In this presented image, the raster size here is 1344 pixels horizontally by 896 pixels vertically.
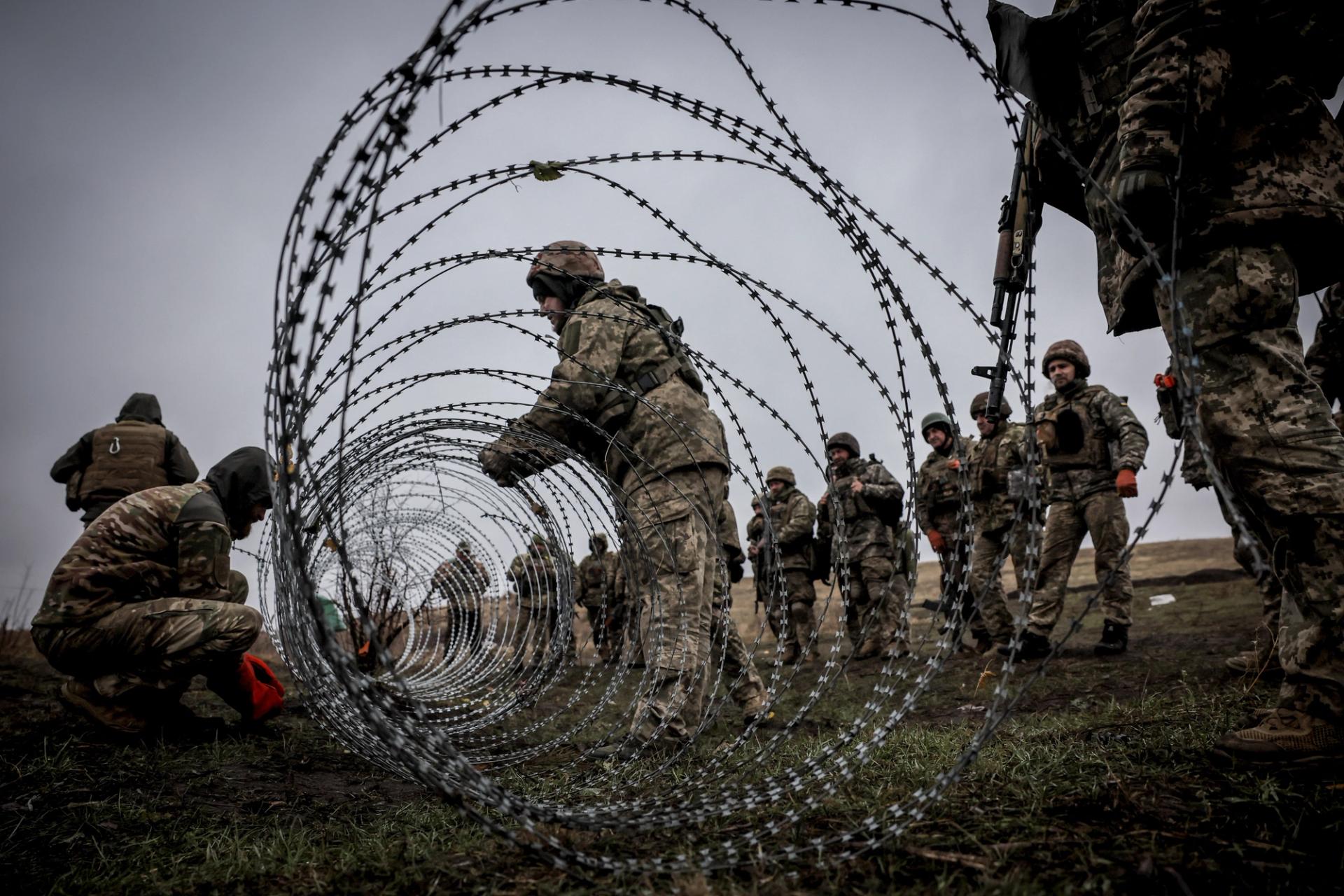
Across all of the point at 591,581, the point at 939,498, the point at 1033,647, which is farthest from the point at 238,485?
the point at 591,581

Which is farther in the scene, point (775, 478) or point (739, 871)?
point (775, 478)

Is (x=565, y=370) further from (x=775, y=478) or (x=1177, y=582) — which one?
(x=1177, y=582)

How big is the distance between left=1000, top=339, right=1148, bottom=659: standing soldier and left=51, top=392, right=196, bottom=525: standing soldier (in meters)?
7.42

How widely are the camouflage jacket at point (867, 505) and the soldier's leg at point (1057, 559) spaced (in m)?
2.41

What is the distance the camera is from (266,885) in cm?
195

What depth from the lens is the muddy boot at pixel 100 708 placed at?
12.9ft

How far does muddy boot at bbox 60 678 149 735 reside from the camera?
3941 mm

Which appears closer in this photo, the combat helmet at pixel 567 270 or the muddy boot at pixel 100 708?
the muddy boot at pixel 100 708

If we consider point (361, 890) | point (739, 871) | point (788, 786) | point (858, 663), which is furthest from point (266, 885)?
point (858, 663)

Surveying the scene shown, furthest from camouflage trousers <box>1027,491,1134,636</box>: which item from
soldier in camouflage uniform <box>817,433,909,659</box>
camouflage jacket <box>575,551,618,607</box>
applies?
camouflage jacket <box>575,551,618,607</box>

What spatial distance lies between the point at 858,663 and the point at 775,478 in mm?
2765

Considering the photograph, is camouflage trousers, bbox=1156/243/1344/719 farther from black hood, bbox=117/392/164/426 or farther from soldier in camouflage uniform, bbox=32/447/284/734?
black hood, bbox=117/392/164/426

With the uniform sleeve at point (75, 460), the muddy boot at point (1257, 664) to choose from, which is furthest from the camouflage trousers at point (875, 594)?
the uniform sleeve at point (75, 460)

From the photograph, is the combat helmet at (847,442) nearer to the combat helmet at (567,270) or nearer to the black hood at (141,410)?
the combat helmet at (567,270)
